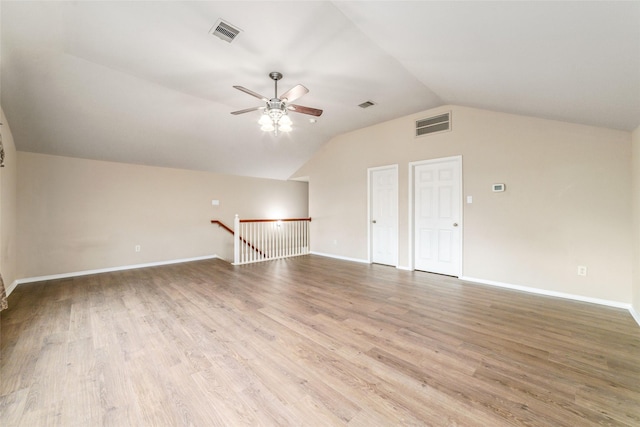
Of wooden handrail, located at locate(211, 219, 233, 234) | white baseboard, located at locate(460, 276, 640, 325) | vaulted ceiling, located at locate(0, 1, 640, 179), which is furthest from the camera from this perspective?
wooden handrail, located at locate(211, 219, 233, 234)

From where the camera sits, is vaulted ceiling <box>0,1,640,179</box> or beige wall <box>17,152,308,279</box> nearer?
vaulted ceiling <box>0,1,640,179</box>

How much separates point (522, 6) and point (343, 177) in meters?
4.56

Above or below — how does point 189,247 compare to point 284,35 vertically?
below

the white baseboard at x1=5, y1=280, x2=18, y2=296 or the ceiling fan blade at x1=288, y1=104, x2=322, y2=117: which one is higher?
the ceiling fan blade at x1=288, y1=104, x2=322, y2=117

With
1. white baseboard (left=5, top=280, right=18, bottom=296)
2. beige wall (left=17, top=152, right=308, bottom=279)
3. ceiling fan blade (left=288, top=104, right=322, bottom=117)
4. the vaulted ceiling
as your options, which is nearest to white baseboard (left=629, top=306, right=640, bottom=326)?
the vaulted ceiling

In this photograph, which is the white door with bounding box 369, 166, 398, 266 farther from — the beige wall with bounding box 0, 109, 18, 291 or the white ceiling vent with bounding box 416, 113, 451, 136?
the beige wall with bounding box 0, 109, 18, 291

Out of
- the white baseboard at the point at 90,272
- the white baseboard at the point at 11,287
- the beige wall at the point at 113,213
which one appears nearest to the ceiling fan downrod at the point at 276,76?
the beige wall at the point at 113,213

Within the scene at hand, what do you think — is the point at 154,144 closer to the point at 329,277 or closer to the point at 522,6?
the point at 329,277

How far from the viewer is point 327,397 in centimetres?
162

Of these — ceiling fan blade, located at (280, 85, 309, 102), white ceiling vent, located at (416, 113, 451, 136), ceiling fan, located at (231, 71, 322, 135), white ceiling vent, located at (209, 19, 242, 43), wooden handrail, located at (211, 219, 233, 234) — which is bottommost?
wooden handrail, located at (211, 219, 233, 234)

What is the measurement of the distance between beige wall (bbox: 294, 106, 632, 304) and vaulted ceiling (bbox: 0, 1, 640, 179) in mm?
301

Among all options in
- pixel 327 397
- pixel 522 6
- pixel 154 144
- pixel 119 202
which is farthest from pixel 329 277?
pixel 119 202

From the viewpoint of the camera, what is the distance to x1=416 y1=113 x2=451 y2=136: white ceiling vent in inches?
174

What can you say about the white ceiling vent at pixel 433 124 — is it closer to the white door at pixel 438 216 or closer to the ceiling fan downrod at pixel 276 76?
the white door at pixel 438 216
